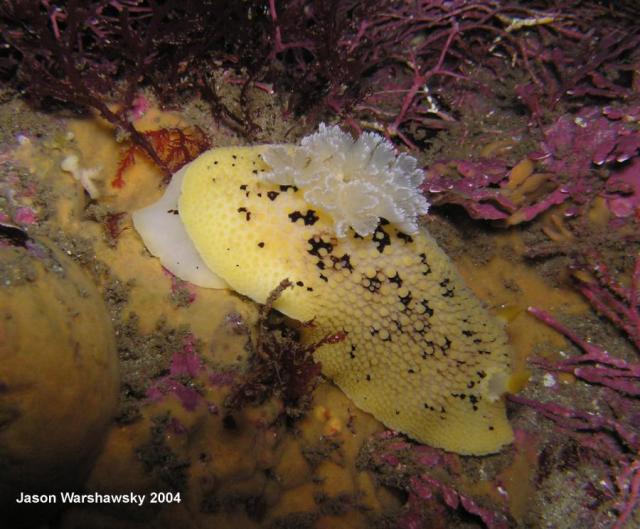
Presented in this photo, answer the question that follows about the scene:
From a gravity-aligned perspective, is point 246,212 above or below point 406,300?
above

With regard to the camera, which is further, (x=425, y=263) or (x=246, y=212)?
(x=425, y=263)

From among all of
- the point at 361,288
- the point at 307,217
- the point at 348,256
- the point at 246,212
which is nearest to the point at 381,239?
the point at 348,256

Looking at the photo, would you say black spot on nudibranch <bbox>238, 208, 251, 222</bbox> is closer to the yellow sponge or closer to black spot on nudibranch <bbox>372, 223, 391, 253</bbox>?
the yellow sponge

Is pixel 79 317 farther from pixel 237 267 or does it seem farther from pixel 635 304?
pixel 635 304

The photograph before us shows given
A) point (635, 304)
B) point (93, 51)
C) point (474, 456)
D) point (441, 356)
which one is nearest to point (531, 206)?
point (635, 304)

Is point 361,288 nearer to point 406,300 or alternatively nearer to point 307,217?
point 406,300

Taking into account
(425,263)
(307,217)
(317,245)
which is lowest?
(425,263)

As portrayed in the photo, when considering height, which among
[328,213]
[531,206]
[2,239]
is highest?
[2,239]
